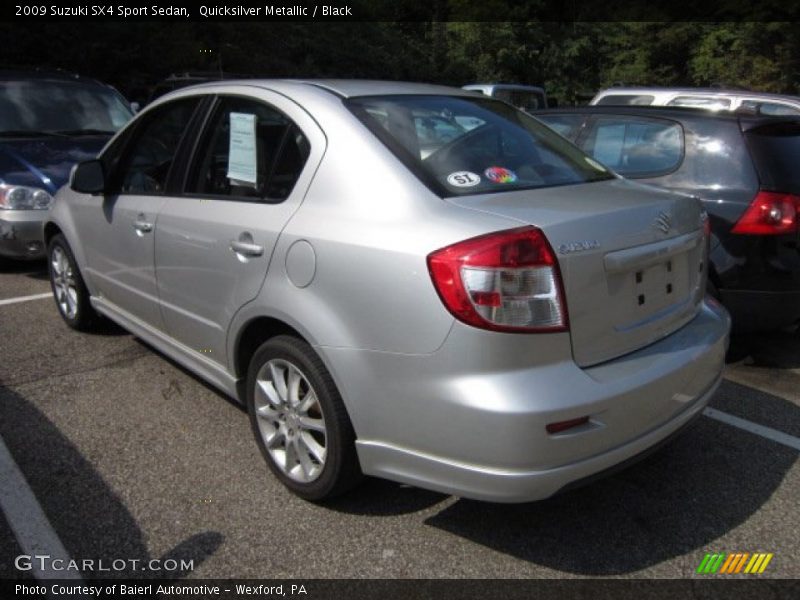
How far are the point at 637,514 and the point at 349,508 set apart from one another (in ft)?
3.74

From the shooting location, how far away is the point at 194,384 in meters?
4.01

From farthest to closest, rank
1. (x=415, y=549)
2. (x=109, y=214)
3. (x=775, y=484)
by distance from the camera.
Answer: (x=109, y=214) < (x=775, y=484) < (x=415, y=549)

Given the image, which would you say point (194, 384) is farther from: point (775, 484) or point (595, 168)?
point (775, 484)

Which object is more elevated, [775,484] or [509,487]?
[509,487]

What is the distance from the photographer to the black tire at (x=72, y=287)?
460cm

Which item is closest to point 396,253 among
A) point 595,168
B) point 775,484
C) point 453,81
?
point 595,168

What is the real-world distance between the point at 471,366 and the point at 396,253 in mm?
445

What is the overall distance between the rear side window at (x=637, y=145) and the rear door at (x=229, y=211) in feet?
8.93

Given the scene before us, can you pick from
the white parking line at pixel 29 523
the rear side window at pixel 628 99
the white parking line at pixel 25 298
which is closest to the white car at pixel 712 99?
the rear side window at pixel 628 99

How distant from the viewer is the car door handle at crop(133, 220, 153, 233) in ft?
11.6

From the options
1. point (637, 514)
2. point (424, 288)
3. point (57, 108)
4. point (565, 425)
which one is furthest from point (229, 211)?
point (57, 108)

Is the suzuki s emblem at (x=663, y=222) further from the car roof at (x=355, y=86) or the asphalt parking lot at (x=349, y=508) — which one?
the car roof at (x=355, y=86)

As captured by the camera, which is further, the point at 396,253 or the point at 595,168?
the point at 595,168

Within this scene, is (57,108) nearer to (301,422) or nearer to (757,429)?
(301,422)
